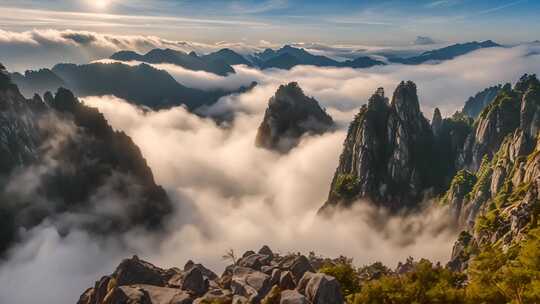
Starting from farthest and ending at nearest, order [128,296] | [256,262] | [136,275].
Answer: [136,275]
[256,262]
[128,296]

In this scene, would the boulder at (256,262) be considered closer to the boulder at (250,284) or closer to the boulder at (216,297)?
the boulder at (250,284)

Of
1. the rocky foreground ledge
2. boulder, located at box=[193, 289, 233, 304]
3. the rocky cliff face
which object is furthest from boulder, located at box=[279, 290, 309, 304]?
the rocky cliff face

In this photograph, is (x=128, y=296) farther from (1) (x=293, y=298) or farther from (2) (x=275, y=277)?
(1) (x=293, y=298)

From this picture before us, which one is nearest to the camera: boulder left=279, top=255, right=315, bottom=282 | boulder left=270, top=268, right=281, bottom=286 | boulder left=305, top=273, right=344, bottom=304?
boulder left=305, top=273, right=344, bottom=304

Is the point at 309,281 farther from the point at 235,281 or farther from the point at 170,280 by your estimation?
the point at 170,280

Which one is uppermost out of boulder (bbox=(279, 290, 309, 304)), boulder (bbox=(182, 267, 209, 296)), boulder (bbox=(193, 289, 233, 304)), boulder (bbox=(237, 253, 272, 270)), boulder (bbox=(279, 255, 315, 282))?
boulder (bbox=(279, 290, 309, 304))

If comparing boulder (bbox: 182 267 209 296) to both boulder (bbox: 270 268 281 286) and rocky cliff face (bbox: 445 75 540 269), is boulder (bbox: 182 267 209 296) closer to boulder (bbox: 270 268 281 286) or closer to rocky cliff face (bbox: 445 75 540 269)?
boulder (bbox: 270 268 281 286)

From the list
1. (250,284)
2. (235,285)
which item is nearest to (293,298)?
(250,284)

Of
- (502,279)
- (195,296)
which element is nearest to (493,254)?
(502,279)

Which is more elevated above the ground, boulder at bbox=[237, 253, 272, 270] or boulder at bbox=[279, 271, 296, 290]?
boulder at bbox=[279, 271, 296, 290]
